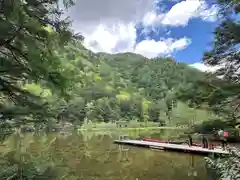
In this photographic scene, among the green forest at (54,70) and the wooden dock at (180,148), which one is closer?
the green forest at (54,70)

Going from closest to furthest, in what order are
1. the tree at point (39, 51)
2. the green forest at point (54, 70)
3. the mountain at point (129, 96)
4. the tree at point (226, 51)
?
the green forest at point (54, 70), the tree at point (39, 51), the tree at point (226, 51), the mountain at point (129, 96)

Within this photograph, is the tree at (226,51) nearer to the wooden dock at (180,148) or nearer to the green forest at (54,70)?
the green forest at (54,70)

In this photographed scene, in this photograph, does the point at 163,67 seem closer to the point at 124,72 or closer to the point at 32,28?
the point at 124,72

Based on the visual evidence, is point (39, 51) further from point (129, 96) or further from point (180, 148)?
point (129, 96)

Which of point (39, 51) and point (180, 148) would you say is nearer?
point (39, 51)

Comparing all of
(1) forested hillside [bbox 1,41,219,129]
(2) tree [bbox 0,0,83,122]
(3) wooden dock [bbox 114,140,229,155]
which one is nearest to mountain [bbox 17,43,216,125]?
(1) forested hillside [bbox 1,41,219,129]

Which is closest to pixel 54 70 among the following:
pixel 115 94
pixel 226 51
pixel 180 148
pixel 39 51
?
pixel 39 51

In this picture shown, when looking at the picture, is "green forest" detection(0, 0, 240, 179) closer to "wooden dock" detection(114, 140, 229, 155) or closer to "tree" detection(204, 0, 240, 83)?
"tree" detection(204, 0, 240, 83)

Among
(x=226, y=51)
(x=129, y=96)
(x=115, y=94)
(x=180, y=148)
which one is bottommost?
(x=180, y=148)

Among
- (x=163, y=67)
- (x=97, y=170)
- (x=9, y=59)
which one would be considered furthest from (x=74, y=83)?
(x=163, y=67)

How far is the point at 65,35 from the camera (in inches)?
190

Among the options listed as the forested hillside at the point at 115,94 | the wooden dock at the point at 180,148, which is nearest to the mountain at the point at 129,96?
the forested hillside at the point at 115,94

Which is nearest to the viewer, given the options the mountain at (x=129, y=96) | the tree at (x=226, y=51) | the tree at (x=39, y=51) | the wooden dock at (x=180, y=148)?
the tree at (x=39, y=51)

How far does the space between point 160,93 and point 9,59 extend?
96.2m
